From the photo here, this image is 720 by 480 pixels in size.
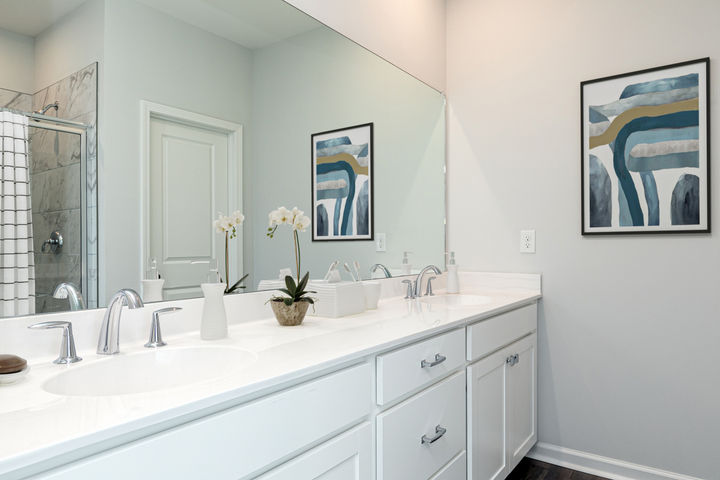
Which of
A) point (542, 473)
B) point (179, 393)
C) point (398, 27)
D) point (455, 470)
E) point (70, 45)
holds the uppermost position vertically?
point (398, 27)

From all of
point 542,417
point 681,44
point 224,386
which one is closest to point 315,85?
point 224,386

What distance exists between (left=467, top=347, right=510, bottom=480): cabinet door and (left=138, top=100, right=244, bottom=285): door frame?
0.94m

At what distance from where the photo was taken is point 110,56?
3.95 feet

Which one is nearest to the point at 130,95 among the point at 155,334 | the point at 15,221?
the point at 15,221

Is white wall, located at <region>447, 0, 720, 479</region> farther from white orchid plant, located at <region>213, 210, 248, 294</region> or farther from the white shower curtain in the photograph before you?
the white shower curtain

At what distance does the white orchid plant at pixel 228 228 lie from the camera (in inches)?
57.3

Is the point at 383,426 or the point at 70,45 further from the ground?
the point at 70,45

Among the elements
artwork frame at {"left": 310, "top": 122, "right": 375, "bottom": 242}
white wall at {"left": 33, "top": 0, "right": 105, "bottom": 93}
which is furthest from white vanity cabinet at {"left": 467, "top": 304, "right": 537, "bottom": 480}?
white wall at {"left": 33, "top": 0, "right": 105, "bottom": 93}

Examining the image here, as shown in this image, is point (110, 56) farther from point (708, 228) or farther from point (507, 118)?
point (708, 228)

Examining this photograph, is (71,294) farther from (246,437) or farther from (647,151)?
(647,151)

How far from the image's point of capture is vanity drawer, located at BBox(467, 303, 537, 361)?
5.48 ft

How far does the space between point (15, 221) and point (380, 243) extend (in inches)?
56.9

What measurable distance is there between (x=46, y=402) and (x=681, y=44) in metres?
2.52

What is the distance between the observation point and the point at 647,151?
2.03 meters
